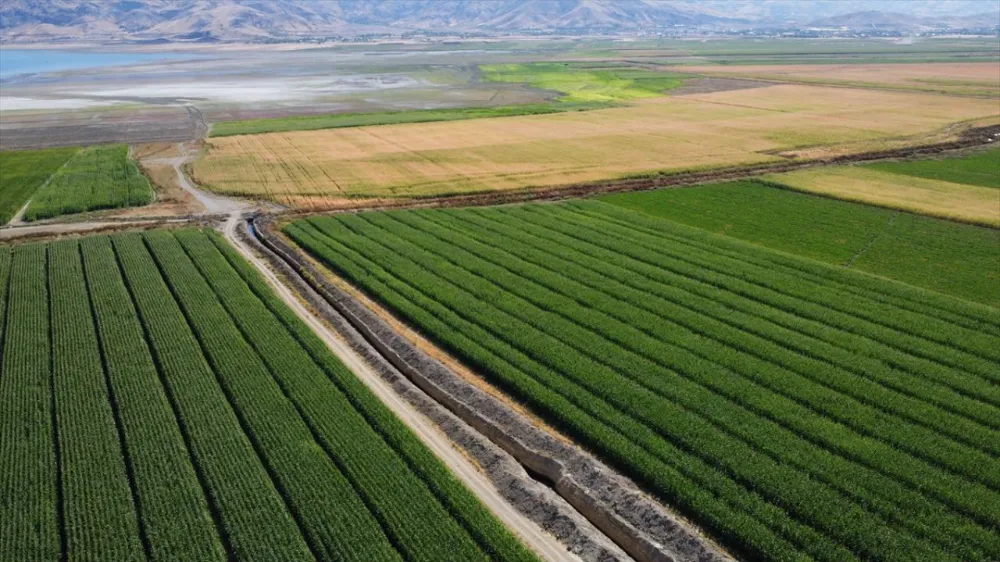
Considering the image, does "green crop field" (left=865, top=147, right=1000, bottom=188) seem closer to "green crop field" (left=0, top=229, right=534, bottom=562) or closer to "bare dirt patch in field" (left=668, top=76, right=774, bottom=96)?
"green crop field" (left=0, top=229, right=534, bottom=562)

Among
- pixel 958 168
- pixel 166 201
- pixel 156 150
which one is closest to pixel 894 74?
pixel 958 168

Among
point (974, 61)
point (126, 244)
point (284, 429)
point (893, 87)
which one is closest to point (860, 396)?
point (284, 429)

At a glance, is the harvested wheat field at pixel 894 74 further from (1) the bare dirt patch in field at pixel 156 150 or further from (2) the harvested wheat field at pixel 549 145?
(1) the bare dirt patch in field at pixel 156 150

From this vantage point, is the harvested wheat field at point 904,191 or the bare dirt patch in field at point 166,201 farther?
the bare dirt patch in field at point 166,201

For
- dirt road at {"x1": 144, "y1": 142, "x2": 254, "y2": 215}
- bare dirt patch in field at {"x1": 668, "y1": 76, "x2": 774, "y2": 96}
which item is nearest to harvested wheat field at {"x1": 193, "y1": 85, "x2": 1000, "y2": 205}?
dirt road at {"x1": 144, "y1": 142, "x2": 254, "y2": 215}

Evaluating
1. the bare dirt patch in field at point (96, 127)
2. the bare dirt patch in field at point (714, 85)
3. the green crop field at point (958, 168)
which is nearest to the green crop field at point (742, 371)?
the green crop field at point (958, 168)

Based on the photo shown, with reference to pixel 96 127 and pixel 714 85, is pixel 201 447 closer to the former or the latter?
pixel 96 127

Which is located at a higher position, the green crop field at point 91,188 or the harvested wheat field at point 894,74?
the harvested wheat field at point 894,74
